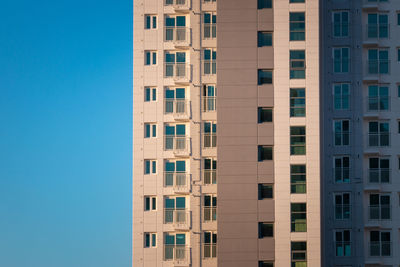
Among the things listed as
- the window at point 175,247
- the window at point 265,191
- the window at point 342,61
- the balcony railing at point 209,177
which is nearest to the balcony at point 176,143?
the balcony railing at point 209,177

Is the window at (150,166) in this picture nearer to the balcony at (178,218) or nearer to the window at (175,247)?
the balcony at (178,218)

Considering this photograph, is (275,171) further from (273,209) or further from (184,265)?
(184,265)

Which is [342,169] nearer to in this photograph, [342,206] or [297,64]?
[342,206]

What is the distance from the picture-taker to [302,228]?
1188 inches

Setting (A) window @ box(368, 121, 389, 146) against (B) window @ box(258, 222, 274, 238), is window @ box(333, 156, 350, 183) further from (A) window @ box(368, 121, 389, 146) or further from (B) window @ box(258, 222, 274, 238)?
(B) window @ box(258, 222, 274, 238)

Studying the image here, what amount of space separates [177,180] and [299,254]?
826cm

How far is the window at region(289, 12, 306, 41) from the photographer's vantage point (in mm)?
30938

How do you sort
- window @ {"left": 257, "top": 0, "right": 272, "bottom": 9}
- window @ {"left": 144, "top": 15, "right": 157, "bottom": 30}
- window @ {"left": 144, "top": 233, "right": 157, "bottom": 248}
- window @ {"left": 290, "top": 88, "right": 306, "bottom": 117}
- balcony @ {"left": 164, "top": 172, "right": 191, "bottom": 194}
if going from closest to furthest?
1. window @ {"left": 290, "top": 88, "right": 306, "bottom": 117}
2. window @ {"left": 144, "top": 233, "right": 157, "bottom": 248}
3. window @ {"left": 257, "top": 0, "right": 272, "bottom": 9}
4. balcony @ {"left": 164, "top": 172, "right": 191, "bottom": 194}
5. window @ {"left": 144, "top": 15, "right": 157, "bottom": 30}

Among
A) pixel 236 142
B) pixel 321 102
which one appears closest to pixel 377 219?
pixel 321 102

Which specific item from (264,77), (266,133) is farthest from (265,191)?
(264,77)

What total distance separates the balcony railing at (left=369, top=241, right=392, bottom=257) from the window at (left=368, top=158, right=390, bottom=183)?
3843 millimetres

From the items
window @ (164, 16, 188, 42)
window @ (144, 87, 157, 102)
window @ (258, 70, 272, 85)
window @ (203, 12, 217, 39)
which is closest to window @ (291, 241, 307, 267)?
window @ (258, 70, 272, 85)

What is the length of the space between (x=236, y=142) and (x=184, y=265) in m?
7.78

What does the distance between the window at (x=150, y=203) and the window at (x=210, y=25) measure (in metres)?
10.2
